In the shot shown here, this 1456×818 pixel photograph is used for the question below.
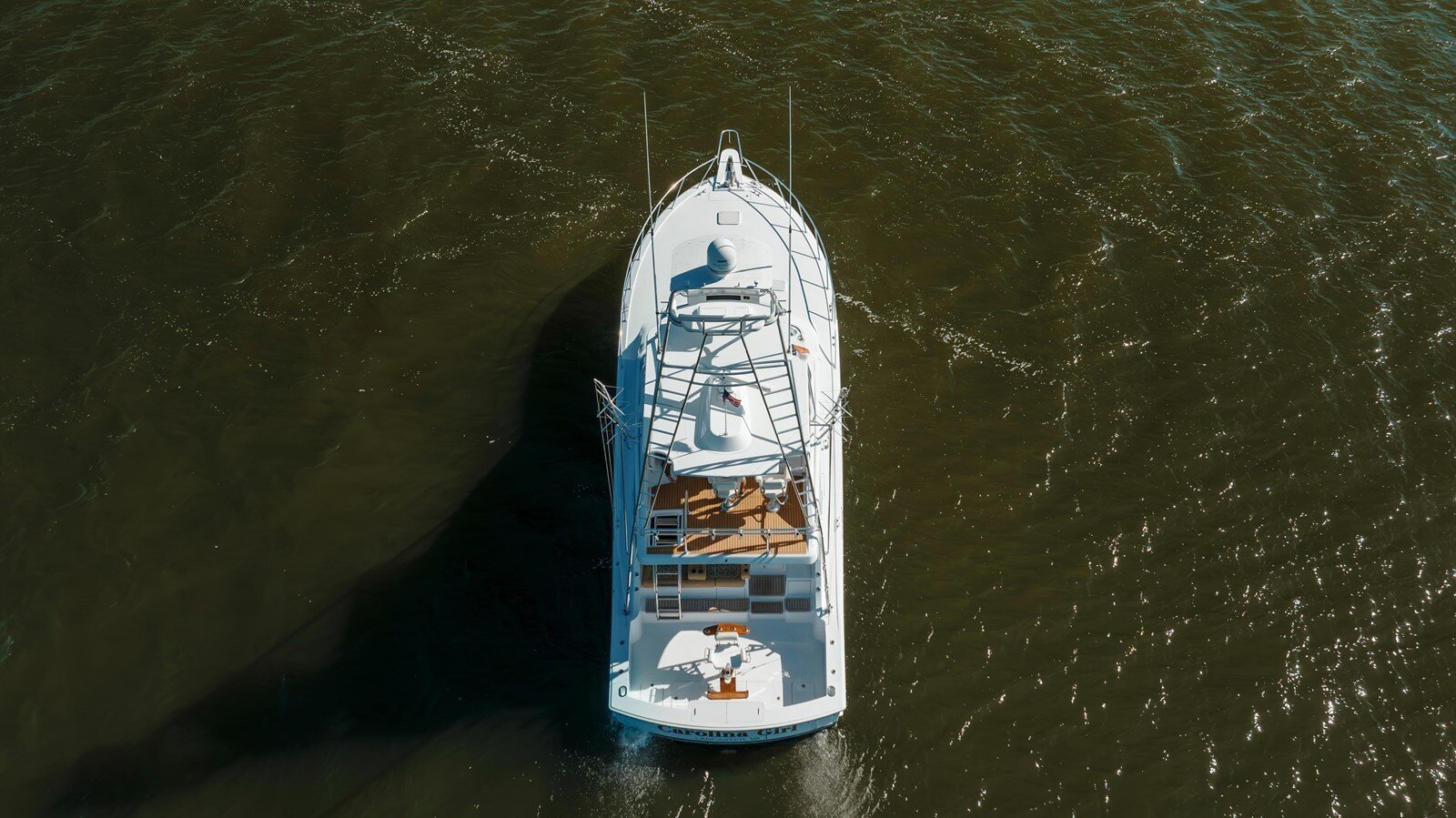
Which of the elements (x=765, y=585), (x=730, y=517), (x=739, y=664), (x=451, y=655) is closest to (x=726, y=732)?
(x=739, y=664)

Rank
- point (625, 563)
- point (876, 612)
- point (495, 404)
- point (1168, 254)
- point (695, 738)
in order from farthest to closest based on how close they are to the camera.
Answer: point (1168, 254) → point (495, 404) → point (876, 612) → point (625, 563) → point (695, 738)

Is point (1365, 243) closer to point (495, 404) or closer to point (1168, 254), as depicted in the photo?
point (1168, 254)

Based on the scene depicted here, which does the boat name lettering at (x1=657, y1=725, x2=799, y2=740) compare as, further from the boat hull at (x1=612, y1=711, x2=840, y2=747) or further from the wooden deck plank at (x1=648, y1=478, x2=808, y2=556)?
the wooden deck plank at (x1=648, y1=478, x2=808, y2=556)

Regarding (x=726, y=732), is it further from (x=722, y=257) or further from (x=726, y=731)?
(x=722, y=257)

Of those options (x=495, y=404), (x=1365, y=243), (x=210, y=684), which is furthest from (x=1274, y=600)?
(x=210, y=684)

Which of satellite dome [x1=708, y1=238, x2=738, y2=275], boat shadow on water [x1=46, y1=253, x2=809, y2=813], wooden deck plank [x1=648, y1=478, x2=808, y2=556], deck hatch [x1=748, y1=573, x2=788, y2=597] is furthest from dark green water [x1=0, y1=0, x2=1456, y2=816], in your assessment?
satellite dome [x1=708, y1=238, x2=738, y2=275]

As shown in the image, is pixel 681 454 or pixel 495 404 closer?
pixel 681 454

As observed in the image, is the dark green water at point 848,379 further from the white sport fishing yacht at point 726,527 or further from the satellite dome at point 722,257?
the satellite dome at point 722,257
